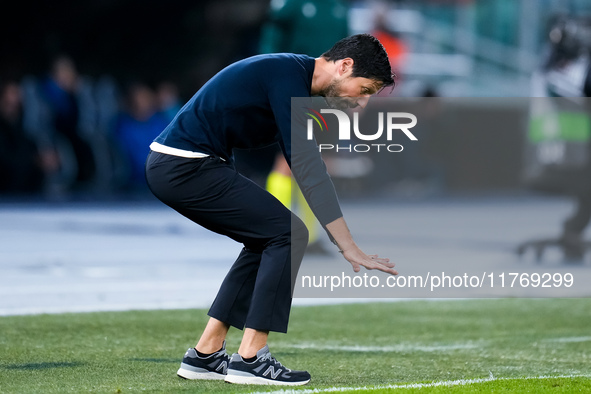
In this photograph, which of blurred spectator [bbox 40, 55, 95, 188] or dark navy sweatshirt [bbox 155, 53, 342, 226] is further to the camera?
blurred spectator [bbox 40, 55, 95, 188]

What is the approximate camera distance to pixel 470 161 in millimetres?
24438

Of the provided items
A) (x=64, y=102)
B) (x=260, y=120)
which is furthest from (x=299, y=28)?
(x=64, y=102)

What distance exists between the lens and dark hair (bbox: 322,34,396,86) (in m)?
4.92

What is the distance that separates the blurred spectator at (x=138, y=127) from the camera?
1827 centimetres

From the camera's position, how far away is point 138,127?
60.0ft

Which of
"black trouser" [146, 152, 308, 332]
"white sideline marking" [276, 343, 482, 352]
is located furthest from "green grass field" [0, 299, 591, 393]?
"black trouser" [146, 152, 308, 332]

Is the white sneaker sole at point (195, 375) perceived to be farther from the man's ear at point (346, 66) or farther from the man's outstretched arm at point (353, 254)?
the man's ear at point (346, 66)

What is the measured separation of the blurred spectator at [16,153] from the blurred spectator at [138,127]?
4.44 ft

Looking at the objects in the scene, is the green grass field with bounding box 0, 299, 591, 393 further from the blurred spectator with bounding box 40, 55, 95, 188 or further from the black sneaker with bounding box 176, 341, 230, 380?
the blurred spectator with bounding box 40, 55, 95, 188

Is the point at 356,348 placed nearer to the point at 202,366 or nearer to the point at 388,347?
the point at 388,347

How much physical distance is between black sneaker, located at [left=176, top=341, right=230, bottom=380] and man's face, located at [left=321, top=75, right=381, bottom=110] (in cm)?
134

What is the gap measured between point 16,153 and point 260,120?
506 inches

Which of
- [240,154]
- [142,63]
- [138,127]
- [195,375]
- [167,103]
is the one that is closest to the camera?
[195,375]

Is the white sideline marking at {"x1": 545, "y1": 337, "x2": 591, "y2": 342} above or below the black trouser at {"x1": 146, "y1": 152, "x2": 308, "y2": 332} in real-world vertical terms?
below
